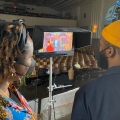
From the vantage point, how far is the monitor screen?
Answer: 1521mm

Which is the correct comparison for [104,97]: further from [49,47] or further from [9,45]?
[49,47]

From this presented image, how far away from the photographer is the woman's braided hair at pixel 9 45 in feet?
2.09

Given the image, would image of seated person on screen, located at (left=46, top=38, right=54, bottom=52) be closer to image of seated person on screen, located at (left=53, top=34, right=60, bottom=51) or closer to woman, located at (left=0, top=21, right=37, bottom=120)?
image of seated person on screen, located at (left=53, top=34, right=60, bottom=51)

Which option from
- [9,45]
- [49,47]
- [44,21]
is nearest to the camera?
[9,45]

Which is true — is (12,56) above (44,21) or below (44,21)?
below

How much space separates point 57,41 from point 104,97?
101 centimetres

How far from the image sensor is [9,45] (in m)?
0.65

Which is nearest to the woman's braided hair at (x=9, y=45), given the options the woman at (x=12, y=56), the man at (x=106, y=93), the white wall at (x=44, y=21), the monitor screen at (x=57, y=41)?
the woman at (x=12, y=56)

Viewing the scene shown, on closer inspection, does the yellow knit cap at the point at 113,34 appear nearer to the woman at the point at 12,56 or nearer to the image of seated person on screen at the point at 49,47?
the woman at the point at 12,56

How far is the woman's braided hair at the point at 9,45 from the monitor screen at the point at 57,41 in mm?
821

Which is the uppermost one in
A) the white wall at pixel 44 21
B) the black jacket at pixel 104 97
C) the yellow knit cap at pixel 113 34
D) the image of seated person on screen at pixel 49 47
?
the white wall at pixel 44 21

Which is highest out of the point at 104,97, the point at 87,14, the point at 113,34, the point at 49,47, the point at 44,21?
the point at 87,14

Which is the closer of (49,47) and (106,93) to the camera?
(106,93)

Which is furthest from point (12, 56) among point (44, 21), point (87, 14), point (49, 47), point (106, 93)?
point (87, 14)
